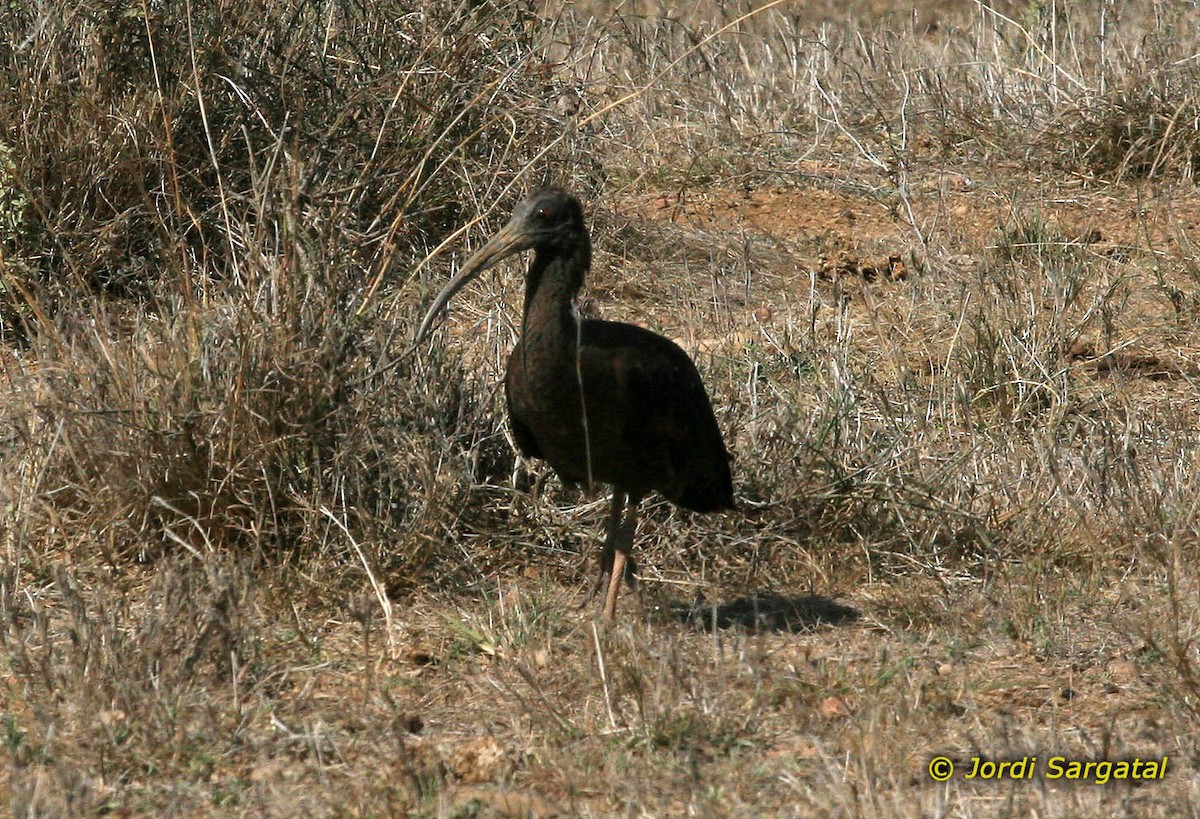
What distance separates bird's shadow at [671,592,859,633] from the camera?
16.9 feet

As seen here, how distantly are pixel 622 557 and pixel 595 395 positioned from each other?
1.75ft

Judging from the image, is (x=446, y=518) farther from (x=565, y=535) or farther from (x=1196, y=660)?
(x=1196, y=660)

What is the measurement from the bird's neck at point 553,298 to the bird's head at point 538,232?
0.10ft

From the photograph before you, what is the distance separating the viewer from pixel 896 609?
17.0ft

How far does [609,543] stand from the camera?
17.4ft

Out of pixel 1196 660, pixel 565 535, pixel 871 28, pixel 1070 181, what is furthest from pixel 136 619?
pixel 871 28

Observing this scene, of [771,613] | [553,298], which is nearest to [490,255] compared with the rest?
[553,298]

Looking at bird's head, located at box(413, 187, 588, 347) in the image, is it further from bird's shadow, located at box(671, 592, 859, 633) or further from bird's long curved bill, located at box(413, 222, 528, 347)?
bird's shadow, located at box(671, 592, 859, 633)

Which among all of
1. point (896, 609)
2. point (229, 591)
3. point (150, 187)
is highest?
point (150, 187)

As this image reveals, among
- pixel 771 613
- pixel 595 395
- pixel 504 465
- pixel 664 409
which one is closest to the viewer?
pixel 595 395

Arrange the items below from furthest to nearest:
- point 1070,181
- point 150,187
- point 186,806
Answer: point 1070,181 < point 150,187 < point 186,806

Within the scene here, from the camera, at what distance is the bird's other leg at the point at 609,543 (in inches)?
207

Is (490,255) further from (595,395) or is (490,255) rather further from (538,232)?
(595,395)

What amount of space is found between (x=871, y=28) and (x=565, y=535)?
681 cm
